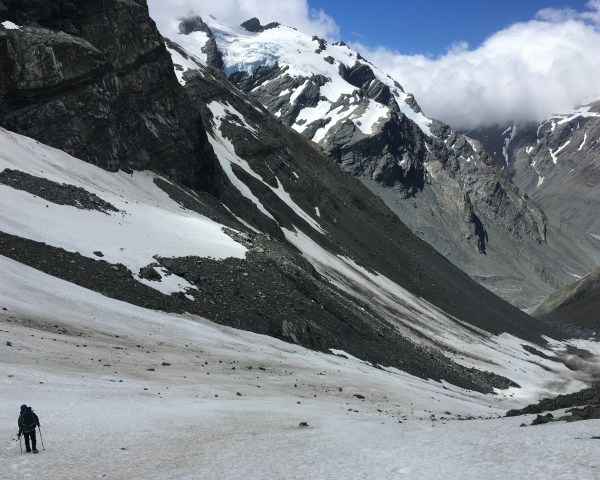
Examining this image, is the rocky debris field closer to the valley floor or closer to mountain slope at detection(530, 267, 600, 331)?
the valley floor

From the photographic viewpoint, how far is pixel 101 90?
62750 mm

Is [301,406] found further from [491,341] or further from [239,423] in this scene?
[491,341]

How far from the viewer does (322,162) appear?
133250 mm

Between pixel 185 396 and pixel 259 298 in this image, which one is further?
pixel 259 298

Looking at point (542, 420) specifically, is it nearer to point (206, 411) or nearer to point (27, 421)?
point (206, 411)

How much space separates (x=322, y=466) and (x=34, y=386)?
10070mm

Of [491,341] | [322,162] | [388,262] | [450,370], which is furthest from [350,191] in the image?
[450,370]

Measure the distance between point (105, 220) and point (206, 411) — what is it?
25972 millimetres

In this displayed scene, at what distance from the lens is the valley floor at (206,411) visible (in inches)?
496

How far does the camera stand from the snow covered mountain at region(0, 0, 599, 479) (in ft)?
48.6

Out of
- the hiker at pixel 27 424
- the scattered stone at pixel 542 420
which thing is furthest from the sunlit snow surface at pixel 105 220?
the scattered stone at pixel 542 420

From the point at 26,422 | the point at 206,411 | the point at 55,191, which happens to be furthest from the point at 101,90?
the point at 26,422

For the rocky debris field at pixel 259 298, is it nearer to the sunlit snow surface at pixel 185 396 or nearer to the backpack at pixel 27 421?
the sunlit snow surface at pixel 185 396

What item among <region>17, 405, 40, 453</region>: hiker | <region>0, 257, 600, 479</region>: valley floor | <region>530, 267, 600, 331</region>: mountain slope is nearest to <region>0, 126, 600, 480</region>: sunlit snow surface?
<region>0, 257, 600, 479</region>: valley floor
